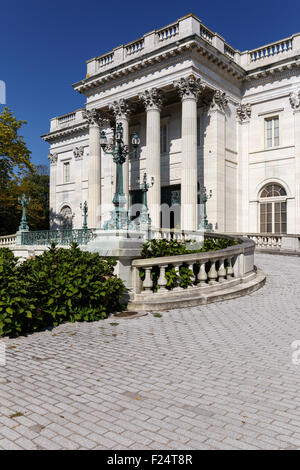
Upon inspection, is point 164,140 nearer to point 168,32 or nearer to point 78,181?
point 168,32

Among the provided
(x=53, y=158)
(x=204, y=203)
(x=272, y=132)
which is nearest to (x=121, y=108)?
(x=204, y=203)

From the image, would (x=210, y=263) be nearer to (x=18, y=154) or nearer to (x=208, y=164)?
(x=208, y=164)

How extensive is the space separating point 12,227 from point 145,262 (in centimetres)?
3273

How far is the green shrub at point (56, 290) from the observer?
6.18m

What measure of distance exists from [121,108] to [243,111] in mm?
9147

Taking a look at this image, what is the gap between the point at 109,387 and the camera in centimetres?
404

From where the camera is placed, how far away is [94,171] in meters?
29.5

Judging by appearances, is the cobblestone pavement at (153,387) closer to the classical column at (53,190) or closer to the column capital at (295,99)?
the column capital at (295,99)

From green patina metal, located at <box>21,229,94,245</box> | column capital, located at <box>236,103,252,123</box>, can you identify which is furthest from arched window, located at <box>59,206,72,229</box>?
column capital, located at <box>236,103,252,123</box>

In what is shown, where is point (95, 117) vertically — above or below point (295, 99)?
above

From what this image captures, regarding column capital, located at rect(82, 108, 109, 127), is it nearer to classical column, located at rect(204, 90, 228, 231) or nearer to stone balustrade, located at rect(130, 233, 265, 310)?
classical column, located at rect(204, 90, 228, 231)

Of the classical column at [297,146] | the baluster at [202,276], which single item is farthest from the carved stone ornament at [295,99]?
the baluster at [202,276]

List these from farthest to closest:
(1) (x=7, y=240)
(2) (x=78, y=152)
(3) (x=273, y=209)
Result: (2) (x=78, y=152), (3) (x=273, y=209), (1) (x=7, y=240)
